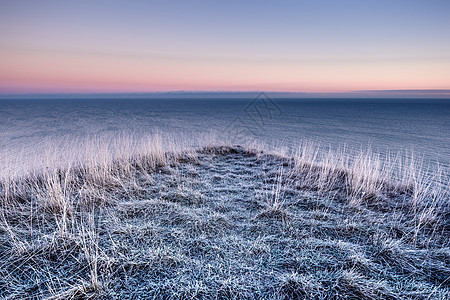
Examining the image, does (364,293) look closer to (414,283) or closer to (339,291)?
(339,291)

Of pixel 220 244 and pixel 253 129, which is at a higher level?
pixel 220 244

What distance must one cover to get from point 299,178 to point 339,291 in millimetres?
3169

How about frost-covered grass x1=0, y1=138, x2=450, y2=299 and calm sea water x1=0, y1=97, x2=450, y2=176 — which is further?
calm sea water x1=0, y1=97, x2=450, y2=176

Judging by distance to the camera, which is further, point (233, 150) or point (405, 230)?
point (233, 150)

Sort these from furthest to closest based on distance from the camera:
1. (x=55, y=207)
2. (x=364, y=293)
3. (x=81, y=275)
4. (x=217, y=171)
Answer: (x=217, y=171)
(x=55, y=207)
(x=81, y=275)
(x=364, y=293)

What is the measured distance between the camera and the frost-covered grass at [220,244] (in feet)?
6.07

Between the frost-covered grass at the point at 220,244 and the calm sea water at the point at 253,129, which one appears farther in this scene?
the calm sea water at the point at 253,129

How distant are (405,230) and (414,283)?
1.08m

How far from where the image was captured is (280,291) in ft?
6.02

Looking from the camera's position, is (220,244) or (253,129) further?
(253,129)

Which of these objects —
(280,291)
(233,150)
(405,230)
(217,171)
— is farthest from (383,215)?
(233,150)

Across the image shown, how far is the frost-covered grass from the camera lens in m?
1.85

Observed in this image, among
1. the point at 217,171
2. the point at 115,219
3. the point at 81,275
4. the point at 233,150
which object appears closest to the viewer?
the point at 81,275

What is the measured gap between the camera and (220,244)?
2438 mm
